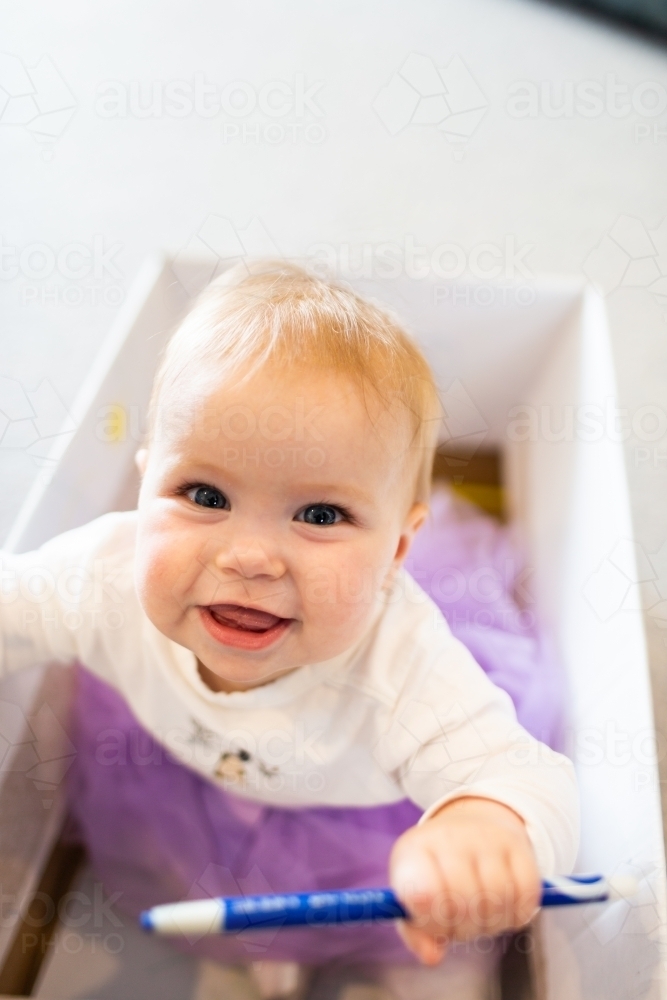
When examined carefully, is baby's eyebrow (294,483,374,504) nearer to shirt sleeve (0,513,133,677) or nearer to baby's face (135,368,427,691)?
baby's face (135,368,427,691)

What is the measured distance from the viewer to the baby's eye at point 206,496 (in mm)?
425

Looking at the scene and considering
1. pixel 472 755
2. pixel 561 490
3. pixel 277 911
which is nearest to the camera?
pixel 277 911

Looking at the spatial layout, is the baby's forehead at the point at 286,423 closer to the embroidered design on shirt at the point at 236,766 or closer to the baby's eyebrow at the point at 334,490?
the baby's eyebrow at the point at 334,490

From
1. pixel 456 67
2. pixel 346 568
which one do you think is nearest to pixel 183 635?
pixel 346 568

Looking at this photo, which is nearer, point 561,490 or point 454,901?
point 454,901

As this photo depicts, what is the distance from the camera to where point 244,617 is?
1.45ft

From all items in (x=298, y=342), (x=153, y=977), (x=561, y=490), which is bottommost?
(x=153, y=977)

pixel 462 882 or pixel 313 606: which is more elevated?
pixel 313 606

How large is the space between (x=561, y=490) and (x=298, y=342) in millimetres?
392

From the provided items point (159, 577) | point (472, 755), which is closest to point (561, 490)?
point (472, 755)

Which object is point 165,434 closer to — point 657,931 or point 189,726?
point 189,726

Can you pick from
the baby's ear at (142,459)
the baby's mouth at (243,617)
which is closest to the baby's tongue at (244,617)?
the baby's mouth at (243,617)

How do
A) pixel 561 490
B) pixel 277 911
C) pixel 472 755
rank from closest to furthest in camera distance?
pixel 277 911 → pixel 472 755 → pixel 561 490

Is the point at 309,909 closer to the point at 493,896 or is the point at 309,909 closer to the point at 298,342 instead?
the point at 493,896
